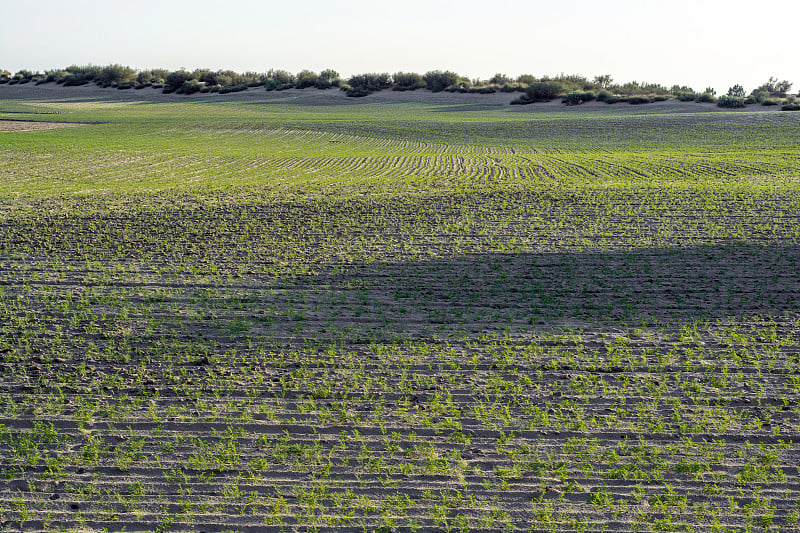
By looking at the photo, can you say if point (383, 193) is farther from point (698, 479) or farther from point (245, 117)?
point (245, 117)

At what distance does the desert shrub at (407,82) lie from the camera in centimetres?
7581

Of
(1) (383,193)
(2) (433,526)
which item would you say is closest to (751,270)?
(2) (433,526)

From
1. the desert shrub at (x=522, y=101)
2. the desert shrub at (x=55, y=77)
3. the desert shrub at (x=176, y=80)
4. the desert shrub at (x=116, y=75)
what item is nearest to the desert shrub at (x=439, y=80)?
the desert shrub at (x=522, y=101)

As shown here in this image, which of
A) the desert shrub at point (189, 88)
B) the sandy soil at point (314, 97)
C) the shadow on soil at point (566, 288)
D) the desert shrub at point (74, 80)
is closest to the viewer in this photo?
the shadow on soil at point (566, 288)

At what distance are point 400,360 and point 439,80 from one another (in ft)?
235

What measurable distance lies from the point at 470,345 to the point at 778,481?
357cm

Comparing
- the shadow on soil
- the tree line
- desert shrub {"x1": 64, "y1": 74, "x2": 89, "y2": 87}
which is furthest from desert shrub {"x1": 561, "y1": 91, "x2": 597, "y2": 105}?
desert shrub {"x1": 64, "y1": 74, "x2": 89, "y2": 87}

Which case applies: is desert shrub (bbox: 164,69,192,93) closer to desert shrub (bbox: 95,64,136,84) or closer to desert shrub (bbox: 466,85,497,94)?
desert shrub (bbox: 95,64,136,84)

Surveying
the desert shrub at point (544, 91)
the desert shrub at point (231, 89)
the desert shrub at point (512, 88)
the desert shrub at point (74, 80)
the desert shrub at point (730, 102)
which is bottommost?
the desert shrub at point (730, 102)

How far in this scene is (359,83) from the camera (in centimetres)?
7688

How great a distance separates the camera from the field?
5.19 metres

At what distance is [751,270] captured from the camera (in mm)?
11297

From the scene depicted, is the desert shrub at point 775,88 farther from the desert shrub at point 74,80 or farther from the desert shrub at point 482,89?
the desert shrub at point 74,80

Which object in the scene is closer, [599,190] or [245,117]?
[599,190]
